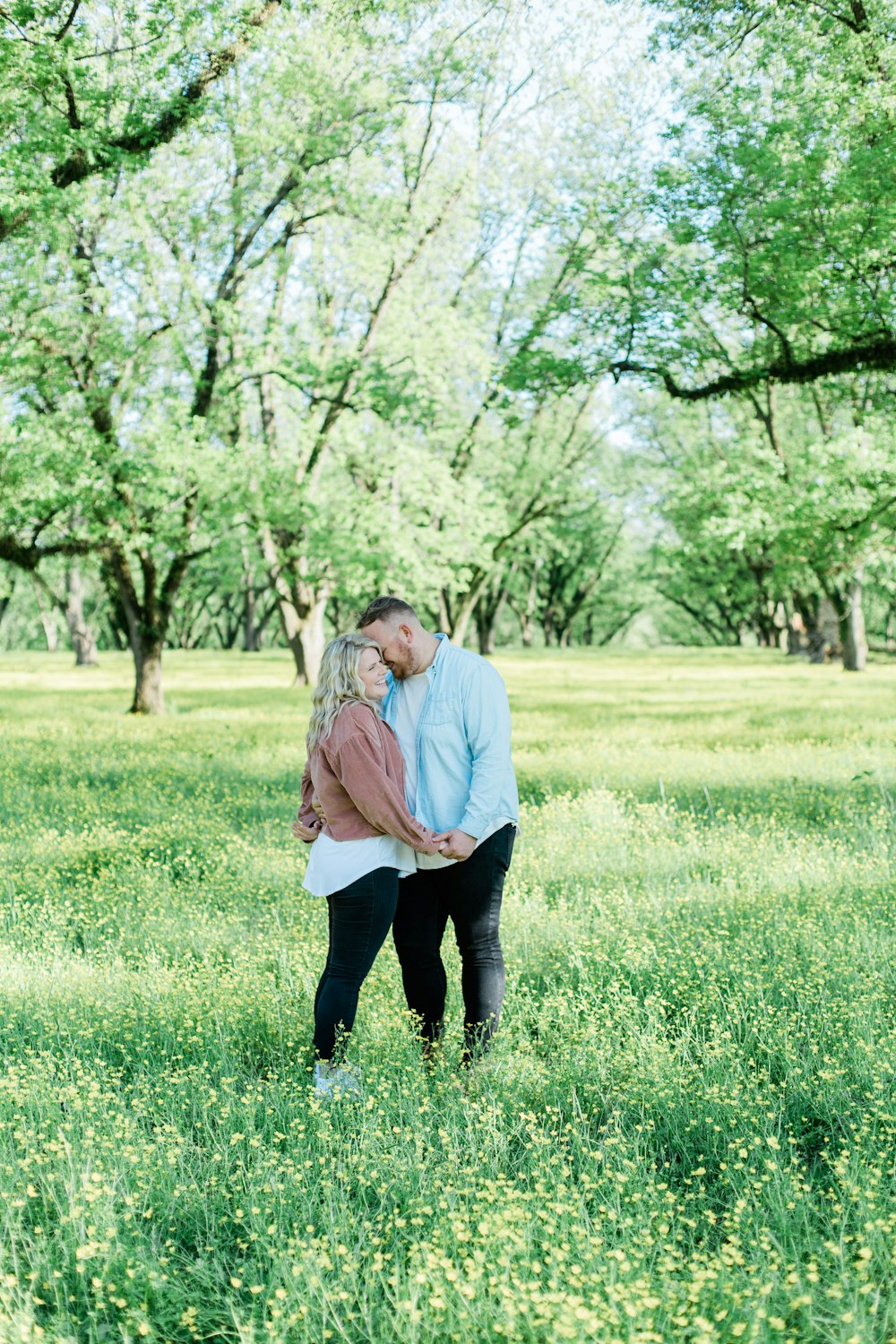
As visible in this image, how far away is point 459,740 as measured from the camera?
491 cm

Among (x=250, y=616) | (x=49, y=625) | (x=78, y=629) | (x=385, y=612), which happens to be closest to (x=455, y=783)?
(x=385, y=612)

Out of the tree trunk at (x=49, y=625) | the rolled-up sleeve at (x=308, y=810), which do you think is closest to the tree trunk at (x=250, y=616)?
the tree trunk at (x=49, y=625)

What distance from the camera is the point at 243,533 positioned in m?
29.8

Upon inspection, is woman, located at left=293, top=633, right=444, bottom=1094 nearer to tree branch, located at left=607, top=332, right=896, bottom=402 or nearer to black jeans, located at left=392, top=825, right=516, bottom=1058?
black jeans, located at left=392, top=825, right=516, bottom=1058

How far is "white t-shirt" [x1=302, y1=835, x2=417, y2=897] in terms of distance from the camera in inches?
183

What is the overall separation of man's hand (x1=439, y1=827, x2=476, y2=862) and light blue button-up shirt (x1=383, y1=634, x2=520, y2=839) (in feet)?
0.51

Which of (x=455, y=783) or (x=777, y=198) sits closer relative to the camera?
(x=455, y=783)

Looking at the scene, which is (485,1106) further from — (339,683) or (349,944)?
(339,683)

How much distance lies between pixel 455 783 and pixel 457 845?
38 cm

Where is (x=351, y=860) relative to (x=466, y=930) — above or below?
above

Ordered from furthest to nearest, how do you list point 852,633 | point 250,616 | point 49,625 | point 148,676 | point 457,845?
point 49,625 < point 250,616 < point 852,633 < point 148,676 < point 457,845

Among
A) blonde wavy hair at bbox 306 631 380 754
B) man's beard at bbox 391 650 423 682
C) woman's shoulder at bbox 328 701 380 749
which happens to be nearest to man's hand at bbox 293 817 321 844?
blonde wavy hair at bbox 306 631 380 754

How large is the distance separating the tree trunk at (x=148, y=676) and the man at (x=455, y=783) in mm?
18801

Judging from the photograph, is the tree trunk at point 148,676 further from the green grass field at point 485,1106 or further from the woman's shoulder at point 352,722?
the woman's shoulder at point 352,722
